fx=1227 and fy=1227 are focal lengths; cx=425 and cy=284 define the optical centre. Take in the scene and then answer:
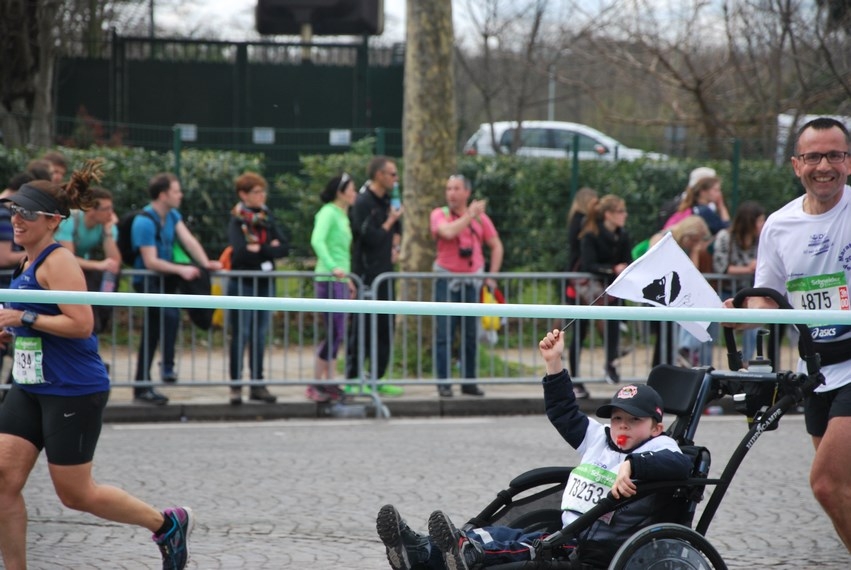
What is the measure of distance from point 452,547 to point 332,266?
6.12m

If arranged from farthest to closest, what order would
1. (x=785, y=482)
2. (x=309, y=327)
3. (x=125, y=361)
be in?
(x=309, y=327), (x=125, y=361), (x=785, y=482)

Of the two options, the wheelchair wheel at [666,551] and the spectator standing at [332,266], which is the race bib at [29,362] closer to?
the wheelchair wheel at [666,551]

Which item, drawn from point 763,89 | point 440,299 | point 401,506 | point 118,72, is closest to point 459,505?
point 401,506

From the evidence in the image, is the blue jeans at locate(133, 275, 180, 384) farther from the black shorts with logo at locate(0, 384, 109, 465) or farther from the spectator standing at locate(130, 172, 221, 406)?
the black shorts with logo at locate(0, 384, 109, 465)

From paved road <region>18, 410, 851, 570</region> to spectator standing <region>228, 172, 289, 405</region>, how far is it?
2.24ft

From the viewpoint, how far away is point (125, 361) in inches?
414

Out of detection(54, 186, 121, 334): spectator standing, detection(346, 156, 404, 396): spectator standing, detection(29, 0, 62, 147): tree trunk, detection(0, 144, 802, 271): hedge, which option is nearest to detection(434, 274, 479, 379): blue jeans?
detection(346, 156, 404, 396): spectator standing

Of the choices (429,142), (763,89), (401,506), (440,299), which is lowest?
(401,506)

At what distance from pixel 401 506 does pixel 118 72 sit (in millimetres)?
15663

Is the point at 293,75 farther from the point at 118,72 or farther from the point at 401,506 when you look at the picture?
the point at 401,506

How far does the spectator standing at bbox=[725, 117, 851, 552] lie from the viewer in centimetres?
471

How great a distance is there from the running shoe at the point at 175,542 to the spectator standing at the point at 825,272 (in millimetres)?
2424

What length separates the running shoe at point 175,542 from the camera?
508cm

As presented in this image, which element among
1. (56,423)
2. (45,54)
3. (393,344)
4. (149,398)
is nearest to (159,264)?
(149,398)
